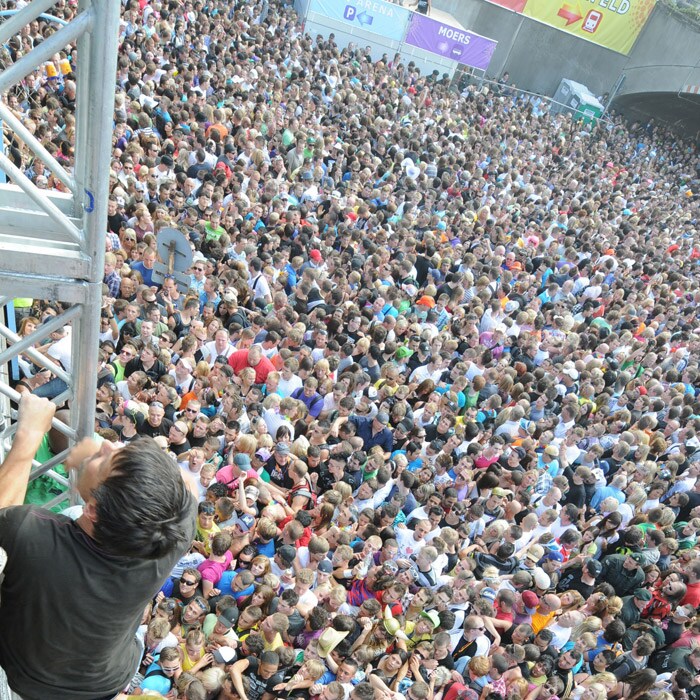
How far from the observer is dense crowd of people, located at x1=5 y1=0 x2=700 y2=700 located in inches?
186

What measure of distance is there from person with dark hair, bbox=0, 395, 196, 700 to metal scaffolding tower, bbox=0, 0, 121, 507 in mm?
371

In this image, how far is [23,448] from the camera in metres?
2.01

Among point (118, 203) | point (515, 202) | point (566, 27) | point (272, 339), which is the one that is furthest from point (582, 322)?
point (566, 27)

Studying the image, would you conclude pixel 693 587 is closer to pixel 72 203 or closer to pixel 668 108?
pixel 72 203

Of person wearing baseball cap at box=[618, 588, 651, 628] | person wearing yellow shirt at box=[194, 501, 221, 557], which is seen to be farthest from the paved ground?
person wearing yellow shirt at box=[194, 501, 221, 557]

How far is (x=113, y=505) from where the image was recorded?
5.73 ft

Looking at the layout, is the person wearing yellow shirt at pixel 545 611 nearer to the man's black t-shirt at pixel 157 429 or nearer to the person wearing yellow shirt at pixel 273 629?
the person wearing yellow shirt at pixel 273 629

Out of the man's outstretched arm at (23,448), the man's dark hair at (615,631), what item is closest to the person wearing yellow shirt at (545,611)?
the man's dark hair at (615,631)

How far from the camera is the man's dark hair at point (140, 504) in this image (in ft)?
5.73

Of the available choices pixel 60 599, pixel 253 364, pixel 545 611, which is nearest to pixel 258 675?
pixel 545 611

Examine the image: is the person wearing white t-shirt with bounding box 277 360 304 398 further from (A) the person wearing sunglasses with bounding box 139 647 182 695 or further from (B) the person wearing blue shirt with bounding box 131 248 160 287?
(A) the person wearing sunglasses with bounding box 139 647 182 695

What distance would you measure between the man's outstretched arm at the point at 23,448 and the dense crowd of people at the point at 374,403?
1.34 m

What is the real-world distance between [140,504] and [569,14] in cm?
2939

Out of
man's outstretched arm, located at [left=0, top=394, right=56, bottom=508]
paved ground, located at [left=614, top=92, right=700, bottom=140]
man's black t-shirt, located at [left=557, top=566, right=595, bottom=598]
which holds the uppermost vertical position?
man's outstretched arm, located at [left=0, top=394, right=56, bottom=508]
